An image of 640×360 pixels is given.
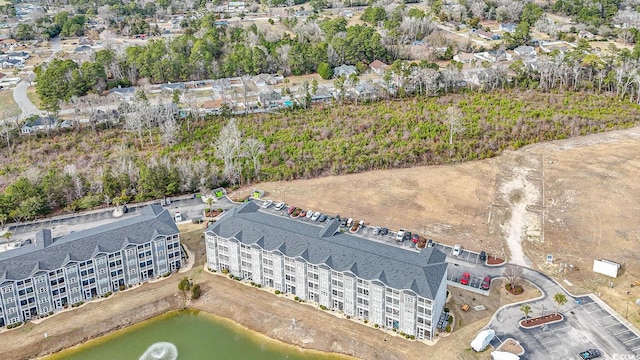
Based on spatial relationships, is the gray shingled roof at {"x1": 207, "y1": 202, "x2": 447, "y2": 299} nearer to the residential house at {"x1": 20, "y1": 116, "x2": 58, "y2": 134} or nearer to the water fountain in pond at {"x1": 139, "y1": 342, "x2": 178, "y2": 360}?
the water fountain in pond at {"x1": 139, "y1": 342, "x2": 178, "y2": 360}

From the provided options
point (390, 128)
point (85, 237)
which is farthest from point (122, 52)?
point (85, 237)

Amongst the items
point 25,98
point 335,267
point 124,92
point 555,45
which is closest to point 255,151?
point 335,267

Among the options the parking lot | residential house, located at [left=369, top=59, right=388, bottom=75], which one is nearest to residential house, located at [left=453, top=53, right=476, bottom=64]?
residential house, located at [left=369, top=59, right=388, bottom=75]

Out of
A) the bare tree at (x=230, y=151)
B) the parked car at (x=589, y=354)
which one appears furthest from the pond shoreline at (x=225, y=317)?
the bare tree at (x=230, y=151)

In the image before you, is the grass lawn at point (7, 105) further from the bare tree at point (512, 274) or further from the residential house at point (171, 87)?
the bare tree at point (512, 274)

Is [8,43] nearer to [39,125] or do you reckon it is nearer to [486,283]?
[39,125]

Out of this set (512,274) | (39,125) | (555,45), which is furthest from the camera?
(555,45)
